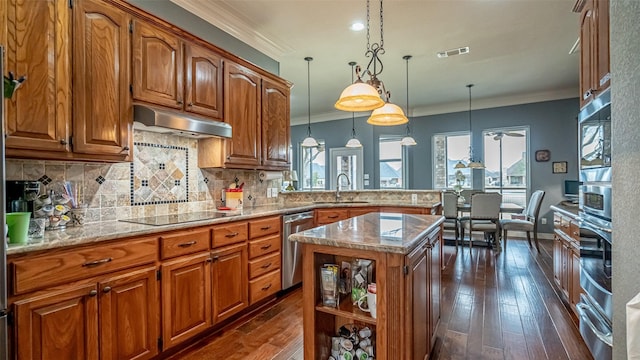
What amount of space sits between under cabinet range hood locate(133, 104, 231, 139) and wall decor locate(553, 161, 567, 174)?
6529 millimetres

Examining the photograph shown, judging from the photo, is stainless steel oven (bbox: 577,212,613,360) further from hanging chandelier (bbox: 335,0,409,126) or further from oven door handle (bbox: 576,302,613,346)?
hanging chandelier (bbox: 335,0,409,126)

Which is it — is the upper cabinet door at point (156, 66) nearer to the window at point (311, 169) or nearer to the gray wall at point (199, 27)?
the gray wall at point (199, 27)

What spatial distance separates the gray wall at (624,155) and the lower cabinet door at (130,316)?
2.30 m

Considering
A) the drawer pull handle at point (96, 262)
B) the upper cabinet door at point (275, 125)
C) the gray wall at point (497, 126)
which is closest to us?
the drawer pull handle at point (96, 262)

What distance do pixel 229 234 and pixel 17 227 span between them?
1.23m

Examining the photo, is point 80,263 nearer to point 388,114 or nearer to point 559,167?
point 388,114

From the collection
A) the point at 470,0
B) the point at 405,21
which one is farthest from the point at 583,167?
the point at 405,21

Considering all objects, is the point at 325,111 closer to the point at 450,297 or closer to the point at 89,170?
the point at 450,297

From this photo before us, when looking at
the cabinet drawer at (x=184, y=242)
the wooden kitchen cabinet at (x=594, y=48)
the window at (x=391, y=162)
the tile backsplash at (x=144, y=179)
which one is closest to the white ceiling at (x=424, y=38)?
the wooden kitchen cabinet at (x=594, y=48)

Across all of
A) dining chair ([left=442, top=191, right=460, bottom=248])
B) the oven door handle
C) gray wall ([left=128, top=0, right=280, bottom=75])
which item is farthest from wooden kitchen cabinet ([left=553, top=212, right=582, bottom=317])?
gray wall ([left=128, top=0, right=280, bottom=75])

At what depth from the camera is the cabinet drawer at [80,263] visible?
55.4 inches

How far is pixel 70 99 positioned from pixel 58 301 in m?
1.15

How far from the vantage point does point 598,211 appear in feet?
6.14

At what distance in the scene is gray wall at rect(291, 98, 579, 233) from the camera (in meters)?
6.09
